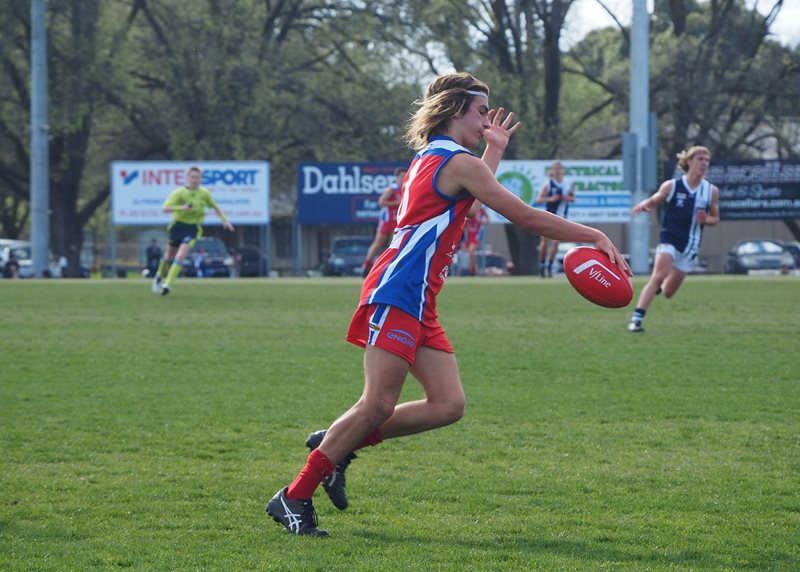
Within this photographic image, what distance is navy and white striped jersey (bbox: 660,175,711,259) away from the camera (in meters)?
13.8

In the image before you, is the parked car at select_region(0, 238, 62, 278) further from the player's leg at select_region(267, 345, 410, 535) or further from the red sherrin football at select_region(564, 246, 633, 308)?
the red sherrin football at select_region(564, 246, 633, 308)

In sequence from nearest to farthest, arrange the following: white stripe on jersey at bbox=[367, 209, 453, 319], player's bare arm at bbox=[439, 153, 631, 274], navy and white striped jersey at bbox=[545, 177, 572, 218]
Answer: player's bare arm at bbox=[439, 153, 631, 274], white stripe on jersey at bbox=[367, 209, 453, 319], navy and white striped jersey at bbox=[545, 177, 572, 218]

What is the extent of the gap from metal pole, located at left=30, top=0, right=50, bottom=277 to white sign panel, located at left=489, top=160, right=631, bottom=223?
45.0 feet

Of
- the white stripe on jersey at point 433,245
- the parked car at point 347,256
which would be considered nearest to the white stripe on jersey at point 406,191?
the white stripe on jersey at point 433,245

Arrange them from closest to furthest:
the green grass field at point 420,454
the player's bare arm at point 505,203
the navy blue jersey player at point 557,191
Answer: the green grass field at point 420,454, the player's bare arm at point 505,203, the navy blue jersey player at point 557,191

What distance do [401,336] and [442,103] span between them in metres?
1.03

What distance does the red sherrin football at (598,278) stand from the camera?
4984mm

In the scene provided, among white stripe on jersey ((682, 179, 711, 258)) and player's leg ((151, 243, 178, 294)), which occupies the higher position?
white stripe on jersey ((682, 179, 711, 258))

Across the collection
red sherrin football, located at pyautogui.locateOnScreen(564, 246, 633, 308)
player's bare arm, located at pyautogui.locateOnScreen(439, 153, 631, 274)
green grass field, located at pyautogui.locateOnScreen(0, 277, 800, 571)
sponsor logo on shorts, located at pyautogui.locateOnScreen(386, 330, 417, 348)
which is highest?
player's bare arm, located at pyautogui.locateOnScreen(439, 153, 631, 274)

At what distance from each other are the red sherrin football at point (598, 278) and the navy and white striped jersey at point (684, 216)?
898 cm

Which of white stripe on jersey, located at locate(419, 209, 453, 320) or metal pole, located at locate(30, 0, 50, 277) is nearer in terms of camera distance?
white stripe on jersey, located at locate(419, 209, 453, 320)

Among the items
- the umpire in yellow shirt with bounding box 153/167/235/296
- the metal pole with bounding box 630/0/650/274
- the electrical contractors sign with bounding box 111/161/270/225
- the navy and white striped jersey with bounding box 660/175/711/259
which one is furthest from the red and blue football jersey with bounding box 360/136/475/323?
the electrical contractors sign with bounding box 111/161/270/225

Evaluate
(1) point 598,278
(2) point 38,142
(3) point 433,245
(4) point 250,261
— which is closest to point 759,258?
(4) point 250,261

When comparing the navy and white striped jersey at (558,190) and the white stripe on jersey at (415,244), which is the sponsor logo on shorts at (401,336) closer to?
the white stripe on jersey at (415,244)
